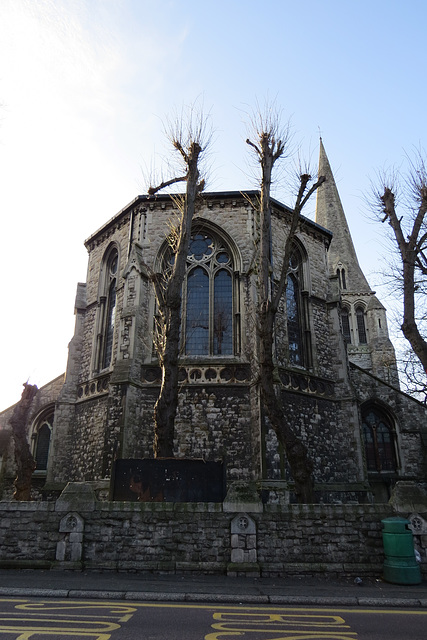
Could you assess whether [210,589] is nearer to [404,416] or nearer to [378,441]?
[378,441]

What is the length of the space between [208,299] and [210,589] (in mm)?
9922

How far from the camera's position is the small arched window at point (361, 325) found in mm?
32719

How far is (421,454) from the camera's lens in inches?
664

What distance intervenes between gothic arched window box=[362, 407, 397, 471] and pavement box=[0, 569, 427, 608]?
11.0 meters

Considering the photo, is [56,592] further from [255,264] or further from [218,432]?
[255,264]

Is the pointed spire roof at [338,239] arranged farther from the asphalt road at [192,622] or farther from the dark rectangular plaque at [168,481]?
the asphalt road at [192,622]

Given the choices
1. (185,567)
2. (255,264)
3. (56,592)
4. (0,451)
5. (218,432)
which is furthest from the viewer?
(0,451)

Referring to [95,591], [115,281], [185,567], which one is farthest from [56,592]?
[115,281]

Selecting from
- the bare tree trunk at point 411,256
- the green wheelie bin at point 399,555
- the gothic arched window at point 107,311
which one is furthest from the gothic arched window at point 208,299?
the green wheelie bin at point 399,555

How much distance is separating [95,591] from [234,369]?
27.5ft

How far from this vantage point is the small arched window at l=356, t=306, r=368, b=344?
32719 millimetres

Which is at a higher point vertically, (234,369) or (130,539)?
(234,369)

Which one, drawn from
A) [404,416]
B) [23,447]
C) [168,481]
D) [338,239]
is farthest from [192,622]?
[338,239]

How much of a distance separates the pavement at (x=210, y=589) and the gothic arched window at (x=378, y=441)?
36.0 feet
